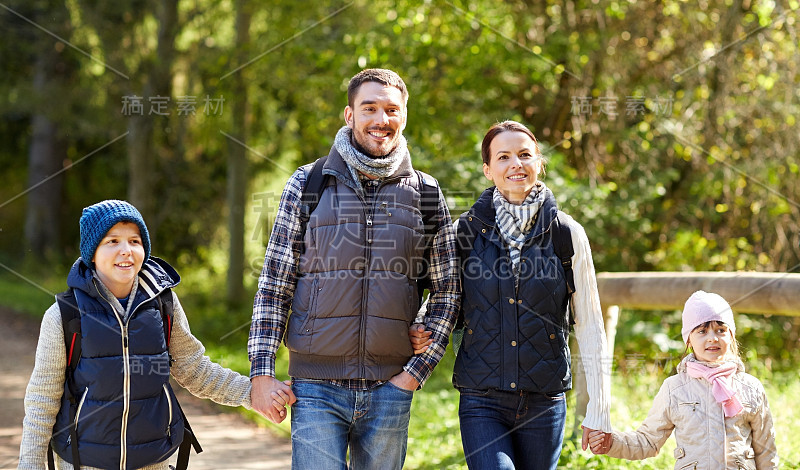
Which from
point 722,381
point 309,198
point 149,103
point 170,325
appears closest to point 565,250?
point 722,381

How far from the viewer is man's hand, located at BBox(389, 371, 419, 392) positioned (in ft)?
10.2

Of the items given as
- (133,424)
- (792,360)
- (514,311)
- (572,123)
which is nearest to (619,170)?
(572,123)

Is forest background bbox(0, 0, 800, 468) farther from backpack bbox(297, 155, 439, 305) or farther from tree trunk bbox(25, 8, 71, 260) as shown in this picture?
tree trunk bbox(25, 8, 71, 260)

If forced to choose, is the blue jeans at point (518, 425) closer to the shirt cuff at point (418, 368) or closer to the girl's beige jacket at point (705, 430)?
the shirt cuff at point (418, 368)

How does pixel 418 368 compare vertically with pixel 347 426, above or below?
above

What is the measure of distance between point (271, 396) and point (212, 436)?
3.97 metres

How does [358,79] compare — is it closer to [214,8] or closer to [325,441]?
[325,441]

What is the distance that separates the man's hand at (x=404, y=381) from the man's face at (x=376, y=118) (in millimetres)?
853

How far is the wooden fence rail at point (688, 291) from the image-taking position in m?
4.26

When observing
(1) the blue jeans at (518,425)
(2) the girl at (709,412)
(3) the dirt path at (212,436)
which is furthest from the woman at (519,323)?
(3) the dirt path at (212,436)

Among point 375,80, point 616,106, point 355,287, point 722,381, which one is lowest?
point 722,381

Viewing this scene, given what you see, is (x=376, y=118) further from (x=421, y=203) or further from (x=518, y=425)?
(x=518, y=425)

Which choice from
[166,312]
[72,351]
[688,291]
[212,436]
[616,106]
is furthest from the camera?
[616,106]

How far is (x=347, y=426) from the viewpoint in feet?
10.1
